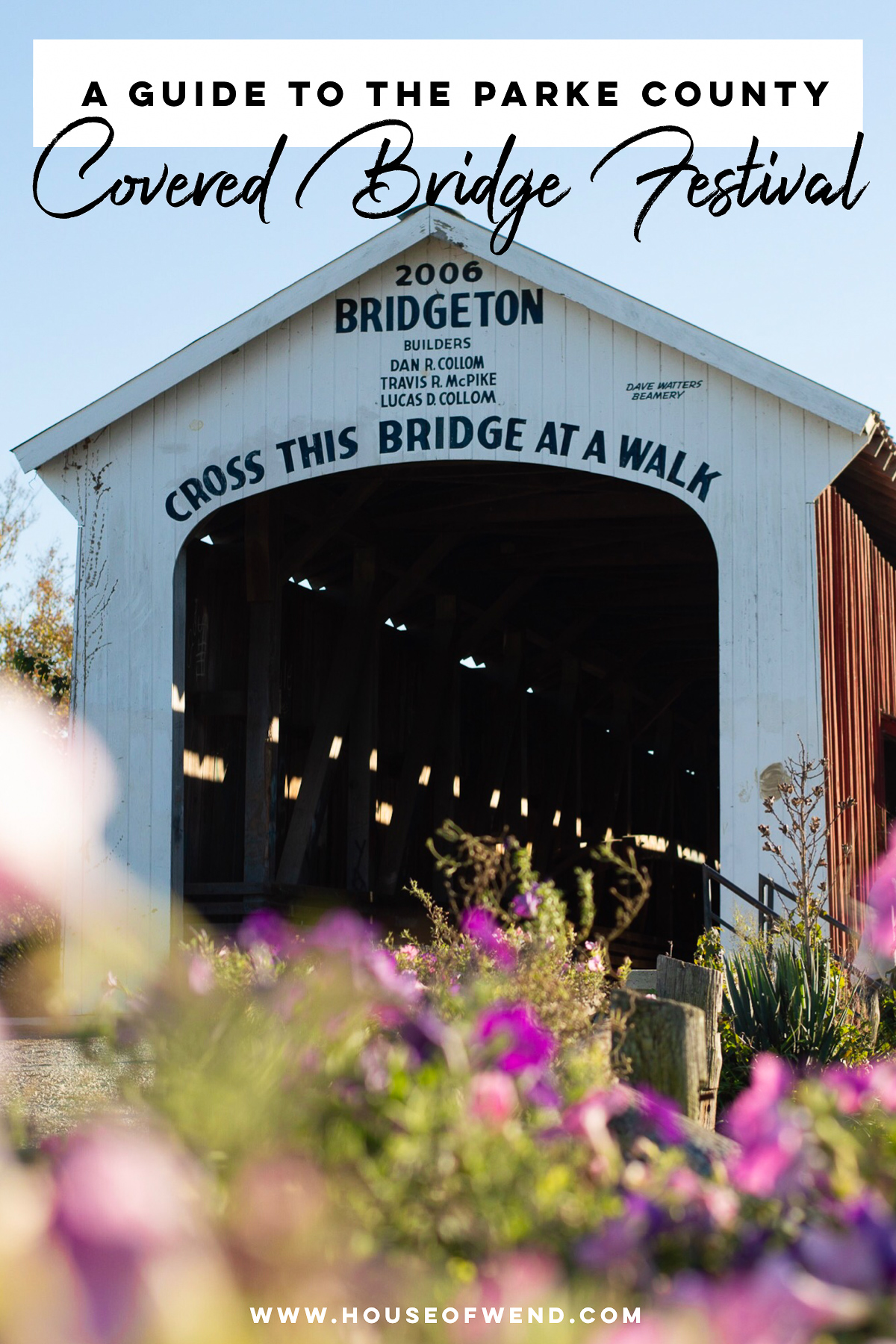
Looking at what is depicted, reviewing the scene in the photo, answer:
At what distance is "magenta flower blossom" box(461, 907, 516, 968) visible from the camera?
15.3 feet

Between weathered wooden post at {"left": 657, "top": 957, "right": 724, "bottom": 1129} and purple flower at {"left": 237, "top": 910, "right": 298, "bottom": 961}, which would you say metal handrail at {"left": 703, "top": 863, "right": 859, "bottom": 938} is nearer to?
weathered wooden post at {"left": 657, "top": 957, "right": 724, "bottom": 1129}

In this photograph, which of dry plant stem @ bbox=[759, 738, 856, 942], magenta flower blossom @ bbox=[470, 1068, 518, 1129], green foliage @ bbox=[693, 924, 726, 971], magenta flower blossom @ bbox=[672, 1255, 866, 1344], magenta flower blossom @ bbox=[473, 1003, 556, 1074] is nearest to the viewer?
magenta flower blossom @ bbox=[672, 1255, 866, 1344]

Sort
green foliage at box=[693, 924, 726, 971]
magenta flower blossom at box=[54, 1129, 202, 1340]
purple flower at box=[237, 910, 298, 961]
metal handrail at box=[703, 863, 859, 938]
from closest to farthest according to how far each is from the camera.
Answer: magenta flower blossom at box=[54, 1129, 202, 1340]
purple flower at box=[237, 910, 298, 961]
metal handrail at box=[703, 863, 859, 938]
green foliage at box=[693, 924, 726, 971]

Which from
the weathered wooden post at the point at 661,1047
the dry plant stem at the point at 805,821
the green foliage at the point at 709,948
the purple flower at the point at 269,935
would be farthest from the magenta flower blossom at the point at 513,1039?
the dry plant stem at the point at 805,821

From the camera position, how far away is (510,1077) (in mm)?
2795

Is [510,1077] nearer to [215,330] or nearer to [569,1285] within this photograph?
[569,1285]

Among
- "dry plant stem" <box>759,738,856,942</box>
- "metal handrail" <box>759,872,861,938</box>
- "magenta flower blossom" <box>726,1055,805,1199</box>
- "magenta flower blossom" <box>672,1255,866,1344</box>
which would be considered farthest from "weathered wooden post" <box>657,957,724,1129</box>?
"magenta flower blossom" <box>672,1255,866,1344</box>

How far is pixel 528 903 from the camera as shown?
4.79 m

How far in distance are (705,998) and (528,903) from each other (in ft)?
6.13

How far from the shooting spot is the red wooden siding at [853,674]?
34.2 ft

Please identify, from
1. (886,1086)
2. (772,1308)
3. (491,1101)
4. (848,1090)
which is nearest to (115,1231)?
(772,1308)

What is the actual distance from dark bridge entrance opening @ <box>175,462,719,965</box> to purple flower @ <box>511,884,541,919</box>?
6.85m

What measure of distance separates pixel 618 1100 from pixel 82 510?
31.6 feet

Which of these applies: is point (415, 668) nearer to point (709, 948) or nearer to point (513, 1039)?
point (709, 948)
